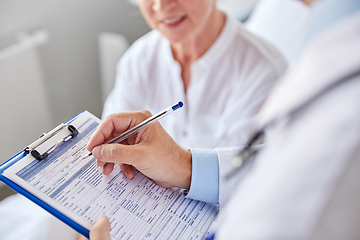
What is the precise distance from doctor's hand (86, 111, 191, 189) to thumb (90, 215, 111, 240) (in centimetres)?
9

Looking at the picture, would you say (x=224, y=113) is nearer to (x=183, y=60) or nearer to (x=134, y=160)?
(x=183, y=60)

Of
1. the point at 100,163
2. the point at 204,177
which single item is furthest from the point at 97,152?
the point at 204,177

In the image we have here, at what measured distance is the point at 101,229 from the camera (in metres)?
0.38

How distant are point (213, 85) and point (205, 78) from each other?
0.03 m

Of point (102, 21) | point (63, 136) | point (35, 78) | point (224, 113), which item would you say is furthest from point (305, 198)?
point (102, 21)

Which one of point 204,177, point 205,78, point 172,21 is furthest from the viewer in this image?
point 205,78

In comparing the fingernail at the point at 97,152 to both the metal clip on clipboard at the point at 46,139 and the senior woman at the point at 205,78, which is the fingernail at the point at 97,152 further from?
the senior woman at the point at 205,78

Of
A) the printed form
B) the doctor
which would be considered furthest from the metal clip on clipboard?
the doctor

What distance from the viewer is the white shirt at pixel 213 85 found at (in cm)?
84

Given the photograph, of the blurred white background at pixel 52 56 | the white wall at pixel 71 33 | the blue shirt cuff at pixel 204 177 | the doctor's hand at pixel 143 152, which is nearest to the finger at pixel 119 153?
the doctor's hand at pixel 143 152

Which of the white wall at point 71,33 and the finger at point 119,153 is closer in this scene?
the finger at point 119,153

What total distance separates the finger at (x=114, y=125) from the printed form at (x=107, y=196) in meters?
0.03

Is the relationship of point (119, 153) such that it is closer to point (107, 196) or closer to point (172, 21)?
point (107, 196)

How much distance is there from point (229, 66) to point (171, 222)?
0.56 m
